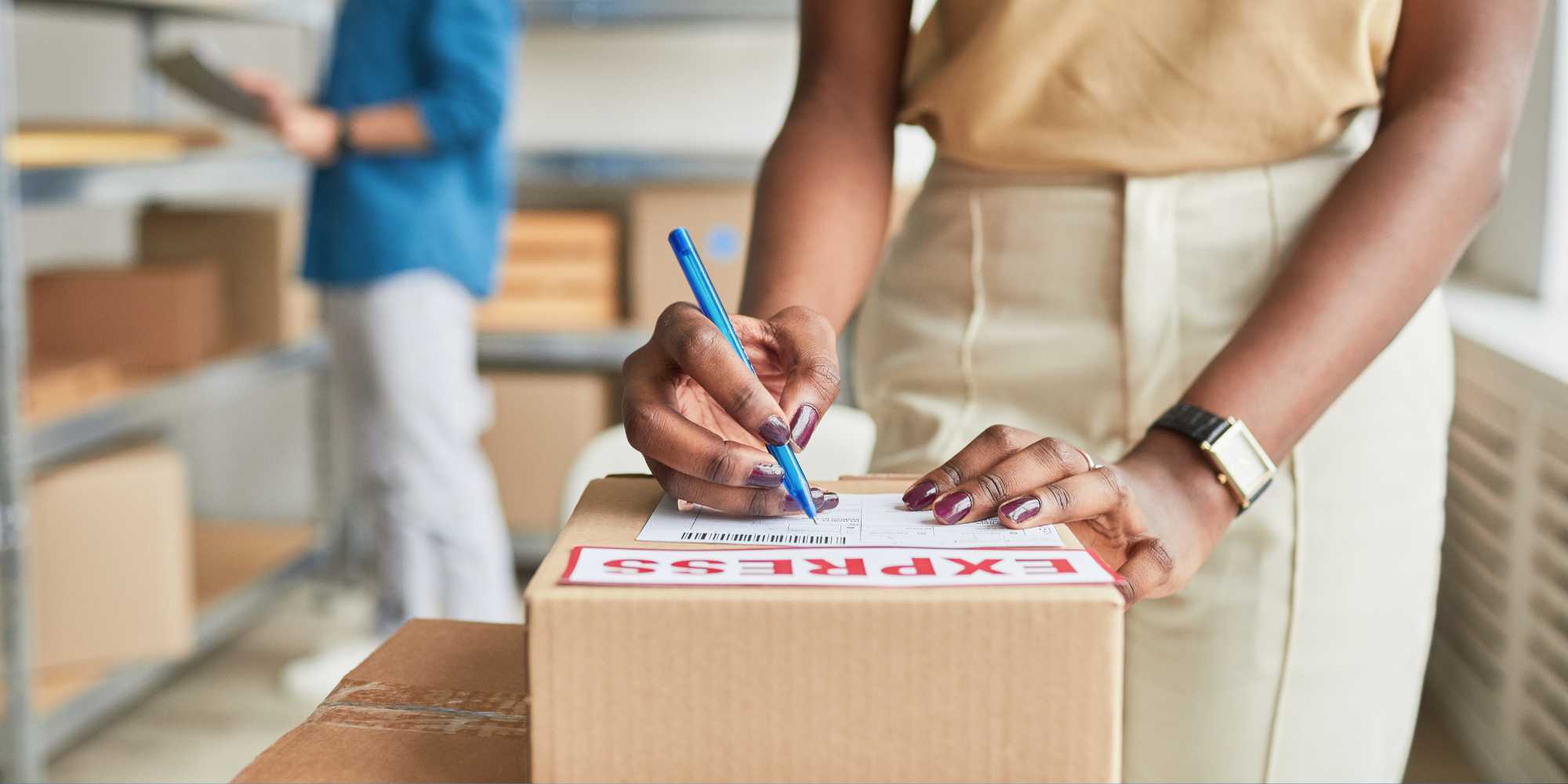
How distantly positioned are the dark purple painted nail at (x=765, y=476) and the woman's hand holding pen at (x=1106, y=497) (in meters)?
0.06

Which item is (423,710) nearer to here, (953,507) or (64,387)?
(953,507)

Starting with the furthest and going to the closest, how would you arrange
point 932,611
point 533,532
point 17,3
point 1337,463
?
point 533,532
point 17,3
point 1337,463
point 932,611

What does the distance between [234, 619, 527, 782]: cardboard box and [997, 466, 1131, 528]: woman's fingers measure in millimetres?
201

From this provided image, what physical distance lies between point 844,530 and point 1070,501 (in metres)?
0.10

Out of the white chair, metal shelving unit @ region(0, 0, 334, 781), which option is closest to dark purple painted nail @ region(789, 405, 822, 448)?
the white chair

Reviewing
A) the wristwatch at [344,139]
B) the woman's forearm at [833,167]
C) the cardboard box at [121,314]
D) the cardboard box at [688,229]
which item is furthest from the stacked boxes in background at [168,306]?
the woman's forearm at [833,167]

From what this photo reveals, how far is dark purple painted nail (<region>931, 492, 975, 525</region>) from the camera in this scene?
605mm

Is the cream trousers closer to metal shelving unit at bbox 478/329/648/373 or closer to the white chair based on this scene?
the white chair

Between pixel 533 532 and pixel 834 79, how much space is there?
8.48 feet

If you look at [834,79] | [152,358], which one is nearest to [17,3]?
[152,358]

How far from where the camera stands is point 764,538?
588 millimetres

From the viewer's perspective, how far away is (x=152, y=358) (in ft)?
8.99

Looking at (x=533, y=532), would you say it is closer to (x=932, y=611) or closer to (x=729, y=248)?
(x=729, y=248)

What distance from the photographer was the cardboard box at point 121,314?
2.68 m
